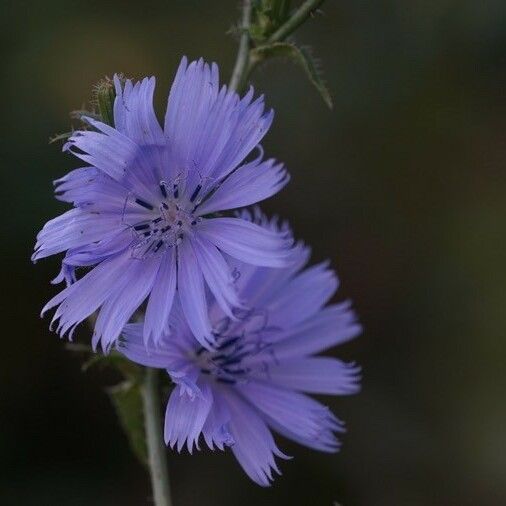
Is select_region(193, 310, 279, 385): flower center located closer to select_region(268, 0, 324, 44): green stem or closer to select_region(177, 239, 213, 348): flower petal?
select_region(177, 239, 213, 348): flower petal

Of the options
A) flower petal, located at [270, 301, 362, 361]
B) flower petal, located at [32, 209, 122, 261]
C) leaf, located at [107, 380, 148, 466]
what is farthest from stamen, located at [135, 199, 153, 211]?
Answer: flower petal, located at [270, 301, 362, 361]

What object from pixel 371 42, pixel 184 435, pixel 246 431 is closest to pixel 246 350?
pixel 246 431

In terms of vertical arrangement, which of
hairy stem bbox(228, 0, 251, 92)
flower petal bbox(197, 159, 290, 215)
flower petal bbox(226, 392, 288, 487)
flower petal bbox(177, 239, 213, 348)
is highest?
hairy stem bbox(228, 0, 251, 92)

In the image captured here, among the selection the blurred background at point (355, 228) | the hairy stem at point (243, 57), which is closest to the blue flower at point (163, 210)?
the hairy stem at point (243, 57)

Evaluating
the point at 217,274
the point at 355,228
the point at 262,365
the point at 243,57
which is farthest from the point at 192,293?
the point at 355,228

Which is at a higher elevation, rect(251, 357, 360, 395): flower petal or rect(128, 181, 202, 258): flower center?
rect(128, 181, 202, 258): flower center

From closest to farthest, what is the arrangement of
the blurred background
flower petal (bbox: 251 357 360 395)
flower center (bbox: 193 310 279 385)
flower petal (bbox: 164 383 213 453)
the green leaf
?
flower petal (bbox: 164 383 213 453) → the green leaf → flower center (bbox: 193 310 279 385) → flower petal (bbox: 251 357 360 395) → the blurred background

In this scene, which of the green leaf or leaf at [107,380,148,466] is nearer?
the green leaf
